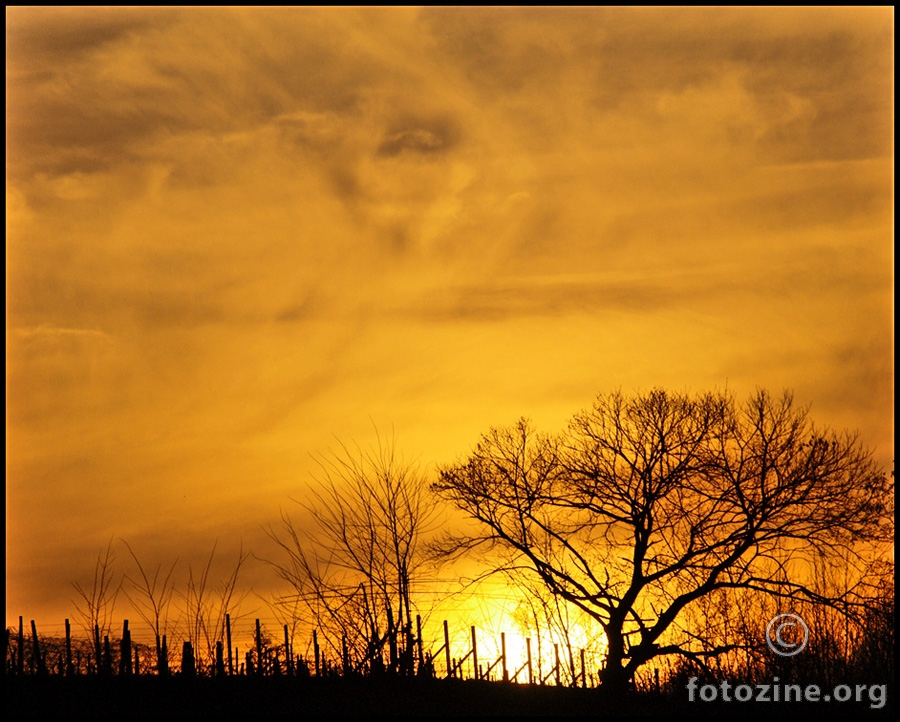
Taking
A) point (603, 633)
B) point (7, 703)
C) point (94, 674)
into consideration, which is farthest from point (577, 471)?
point (7, 703)

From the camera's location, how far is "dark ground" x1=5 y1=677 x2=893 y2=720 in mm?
12430

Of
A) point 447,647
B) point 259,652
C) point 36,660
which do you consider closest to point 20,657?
point 36,660

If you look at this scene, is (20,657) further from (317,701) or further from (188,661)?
(317,701)

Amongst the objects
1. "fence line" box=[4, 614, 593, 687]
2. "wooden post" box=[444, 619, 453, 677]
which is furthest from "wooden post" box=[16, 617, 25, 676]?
"wooden post" box=[444, 619, 453, 677]

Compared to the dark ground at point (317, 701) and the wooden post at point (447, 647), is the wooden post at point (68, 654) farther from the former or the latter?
the wooden post at point (447, 647)

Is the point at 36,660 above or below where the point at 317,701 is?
above

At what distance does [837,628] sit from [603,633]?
621cm

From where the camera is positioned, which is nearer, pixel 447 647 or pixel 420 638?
Answer: pixel 420 638

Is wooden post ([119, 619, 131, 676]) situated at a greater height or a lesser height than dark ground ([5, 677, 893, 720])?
greater

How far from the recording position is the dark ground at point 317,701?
12.4 m

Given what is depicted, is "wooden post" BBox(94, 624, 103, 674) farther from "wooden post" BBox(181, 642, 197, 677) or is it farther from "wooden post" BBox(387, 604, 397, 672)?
"wooden post" BBox(387, 604, 397, 672)

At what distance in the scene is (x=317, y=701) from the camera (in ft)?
43.5

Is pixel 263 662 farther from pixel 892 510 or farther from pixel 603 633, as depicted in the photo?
pixel 892 510

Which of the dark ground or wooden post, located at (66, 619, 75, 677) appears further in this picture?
wooden post, located at (66, 619, 75, 677)
